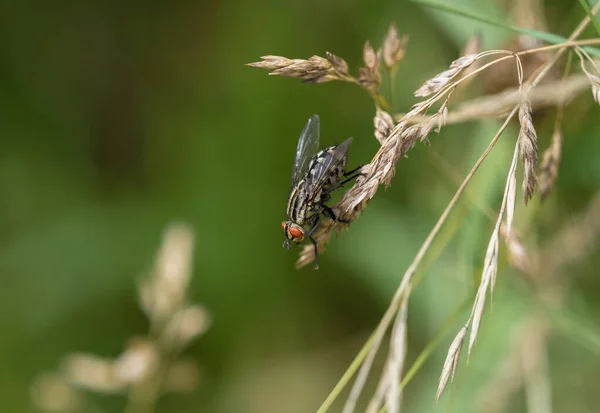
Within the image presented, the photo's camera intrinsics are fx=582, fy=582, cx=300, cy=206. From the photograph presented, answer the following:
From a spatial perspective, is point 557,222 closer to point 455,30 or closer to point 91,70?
point 455,30

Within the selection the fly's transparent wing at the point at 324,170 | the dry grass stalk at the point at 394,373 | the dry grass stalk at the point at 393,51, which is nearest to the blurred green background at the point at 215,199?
the fly's transparent wing at the point at 324,170

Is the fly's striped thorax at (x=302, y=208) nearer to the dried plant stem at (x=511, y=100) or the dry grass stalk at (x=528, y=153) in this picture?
the dried plant stem at (x=511, y=100)

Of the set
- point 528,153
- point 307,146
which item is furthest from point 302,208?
point 528,153

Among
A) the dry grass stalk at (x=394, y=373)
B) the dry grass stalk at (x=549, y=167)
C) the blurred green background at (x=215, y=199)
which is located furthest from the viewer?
the blurred green background at (x=215, y=199)

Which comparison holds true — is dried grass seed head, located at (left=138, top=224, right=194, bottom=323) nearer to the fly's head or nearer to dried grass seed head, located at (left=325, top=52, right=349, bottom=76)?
the fly's head

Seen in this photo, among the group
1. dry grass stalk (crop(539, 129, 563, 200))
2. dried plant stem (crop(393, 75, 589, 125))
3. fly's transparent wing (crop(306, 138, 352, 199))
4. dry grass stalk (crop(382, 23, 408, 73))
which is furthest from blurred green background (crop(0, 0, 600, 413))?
dry grass stalk (crop(382, 23, 408, 73))

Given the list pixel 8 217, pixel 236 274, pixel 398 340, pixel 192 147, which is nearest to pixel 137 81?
pixel 192 147
